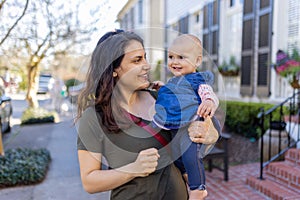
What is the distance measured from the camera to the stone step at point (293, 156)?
3367 mm

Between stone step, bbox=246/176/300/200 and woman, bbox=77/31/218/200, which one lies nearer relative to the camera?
woman, bbox=77/31/218/200

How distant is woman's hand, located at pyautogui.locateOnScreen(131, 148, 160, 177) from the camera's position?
89cm

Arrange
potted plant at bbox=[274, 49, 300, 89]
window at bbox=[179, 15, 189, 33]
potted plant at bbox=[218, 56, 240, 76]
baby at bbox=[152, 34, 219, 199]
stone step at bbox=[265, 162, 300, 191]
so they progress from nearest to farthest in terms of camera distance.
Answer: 1. baby at bbox=[152, 34, 219, 199]
2. stone step at bbox=[265, 162, 300, 191]
3. potted plant at bbox=[274, 49, 300, 89]
4. potted plant at bbox=[218, 56, 240, 76]
5. window at bbox=[179, 15, 189, 33]

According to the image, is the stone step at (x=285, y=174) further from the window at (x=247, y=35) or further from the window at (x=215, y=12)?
the window at (x=215, y=12)

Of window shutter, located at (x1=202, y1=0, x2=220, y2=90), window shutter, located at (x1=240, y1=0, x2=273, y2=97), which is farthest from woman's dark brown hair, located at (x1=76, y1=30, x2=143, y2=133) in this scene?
window shutter, located at (x1=202, y1=0, x2=220, y2=90)

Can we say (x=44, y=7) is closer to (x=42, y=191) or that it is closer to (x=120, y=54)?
(x=42, y=191)

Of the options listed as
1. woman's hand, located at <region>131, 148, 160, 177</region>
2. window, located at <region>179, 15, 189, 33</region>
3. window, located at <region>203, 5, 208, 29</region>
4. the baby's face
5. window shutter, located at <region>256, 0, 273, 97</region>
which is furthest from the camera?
window, located at <region>179, 15, 189, 33</region>

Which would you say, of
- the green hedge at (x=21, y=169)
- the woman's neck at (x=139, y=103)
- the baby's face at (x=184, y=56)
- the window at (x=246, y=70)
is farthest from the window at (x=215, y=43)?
the woman's neck at (x=139, y=103)

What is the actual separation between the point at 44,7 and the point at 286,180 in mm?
4075

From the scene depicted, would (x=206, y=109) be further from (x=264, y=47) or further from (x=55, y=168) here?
Result: (x=264, y=47)

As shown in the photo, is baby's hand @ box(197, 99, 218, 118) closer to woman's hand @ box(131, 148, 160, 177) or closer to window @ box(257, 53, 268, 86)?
woman's hand @ box(131, 148, 160, 177)

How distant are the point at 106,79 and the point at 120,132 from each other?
21cm

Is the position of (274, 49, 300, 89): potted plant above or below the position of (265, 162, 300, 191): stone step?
above

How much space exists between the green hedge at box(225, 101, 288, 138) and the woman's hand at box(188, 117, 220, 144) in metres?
4.45
